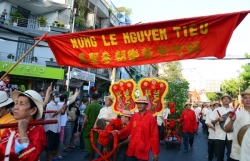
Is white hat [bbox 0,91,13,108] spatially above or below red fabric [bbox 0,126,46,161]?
above

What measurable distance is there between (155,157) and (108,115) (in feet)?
10.0

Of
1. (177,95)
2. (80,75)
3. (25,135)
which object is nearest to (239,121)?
(25,135)

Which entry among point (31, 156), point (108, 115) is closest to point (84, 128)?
point (108, 115)

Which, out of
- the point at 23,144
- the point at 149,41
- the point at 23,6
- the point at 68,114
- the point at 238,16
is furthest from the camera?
the point at 23,6

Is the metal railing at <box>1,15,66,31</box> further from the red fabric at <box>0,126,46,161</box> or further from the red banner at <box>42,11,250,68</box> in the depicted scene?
the red fabric at <box>0,126,46,161</box>

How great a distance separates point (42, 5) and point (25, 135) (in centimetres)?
2065

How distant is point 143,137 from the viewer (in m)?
4.36

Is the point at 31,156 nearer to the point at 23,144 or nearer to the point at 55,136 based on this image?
the point at 23,144

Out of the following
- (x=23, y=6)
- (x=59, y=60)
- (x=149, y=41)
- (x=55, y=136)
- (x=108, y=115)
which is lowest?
(x=55, y=136)

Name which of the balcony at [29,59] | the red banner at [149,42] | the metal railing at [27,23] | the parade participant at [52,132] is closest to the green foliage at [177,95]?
the parade participant at [52,132]

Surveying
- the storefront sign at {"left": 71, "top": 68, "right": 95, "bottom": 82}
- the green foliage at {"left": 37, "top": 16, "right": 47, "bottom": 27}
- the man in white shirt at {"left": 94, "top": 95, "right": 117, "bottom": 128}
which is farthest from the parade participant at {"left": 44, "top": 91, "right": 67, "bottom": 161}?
the green foliage at {"left": 37, "top": 16, "right": 47, "bottom": 27}

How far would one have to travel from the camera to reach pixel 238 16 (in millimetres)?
3078

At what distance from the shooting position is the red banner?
3.20 m

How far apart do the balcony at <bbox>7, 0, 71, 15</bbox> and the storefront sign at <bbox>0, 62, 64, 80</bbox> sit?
5760 millimetres
